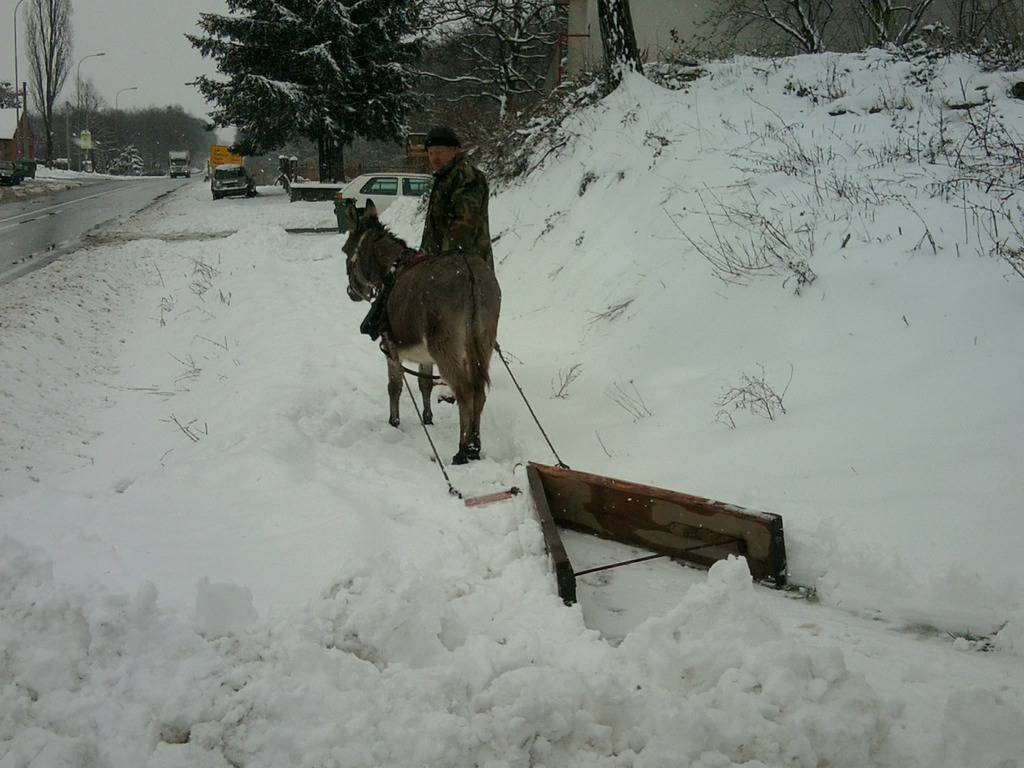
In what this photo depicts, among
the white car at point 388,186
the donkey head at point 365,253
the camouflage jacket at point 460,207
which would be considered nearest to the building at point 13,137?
the white car at point 388,186

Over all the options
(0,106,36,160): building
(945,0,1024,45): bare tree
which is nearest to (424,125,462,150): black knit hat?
(945,0,1024,45): bare tree

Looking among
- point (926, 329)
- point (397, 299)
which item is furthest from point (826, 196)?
point (397, 299)

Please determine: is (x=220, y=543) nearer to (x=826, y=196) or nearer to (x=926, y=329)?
(x=926, y=329)

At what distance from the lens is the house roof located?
191 feet

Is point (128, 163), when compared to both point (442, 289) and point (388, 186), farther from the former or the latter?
point (442, 289)

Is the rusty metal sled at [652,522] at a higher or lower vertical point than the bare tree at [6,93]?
lower

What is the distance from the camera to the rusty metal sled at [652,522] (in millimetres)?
3621

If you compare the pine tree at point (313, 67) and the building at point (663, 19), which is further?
the pine tree at point (313, 67)

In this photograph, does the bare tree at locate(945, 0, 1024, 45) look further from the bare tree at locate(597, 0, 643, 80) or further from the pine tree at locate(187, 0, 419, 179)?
the pine tree at locate(187, 0, 419, 179)

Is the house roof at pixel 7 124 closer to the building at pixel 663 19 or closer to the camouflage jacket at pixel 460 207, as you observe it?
the building at pixel 663 19

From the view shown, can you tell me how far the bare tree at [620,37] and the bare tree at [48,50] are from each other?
2586 inches

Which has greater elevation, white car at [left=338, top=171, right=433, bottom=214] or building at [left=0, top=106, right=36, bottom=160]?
building at [left=0, top=106, right=36, bottom=160]

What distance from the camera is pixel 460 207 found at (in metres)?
6.36

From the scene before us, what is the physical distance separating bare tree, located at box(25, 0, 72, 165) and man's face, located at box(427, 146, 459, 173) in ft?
233
